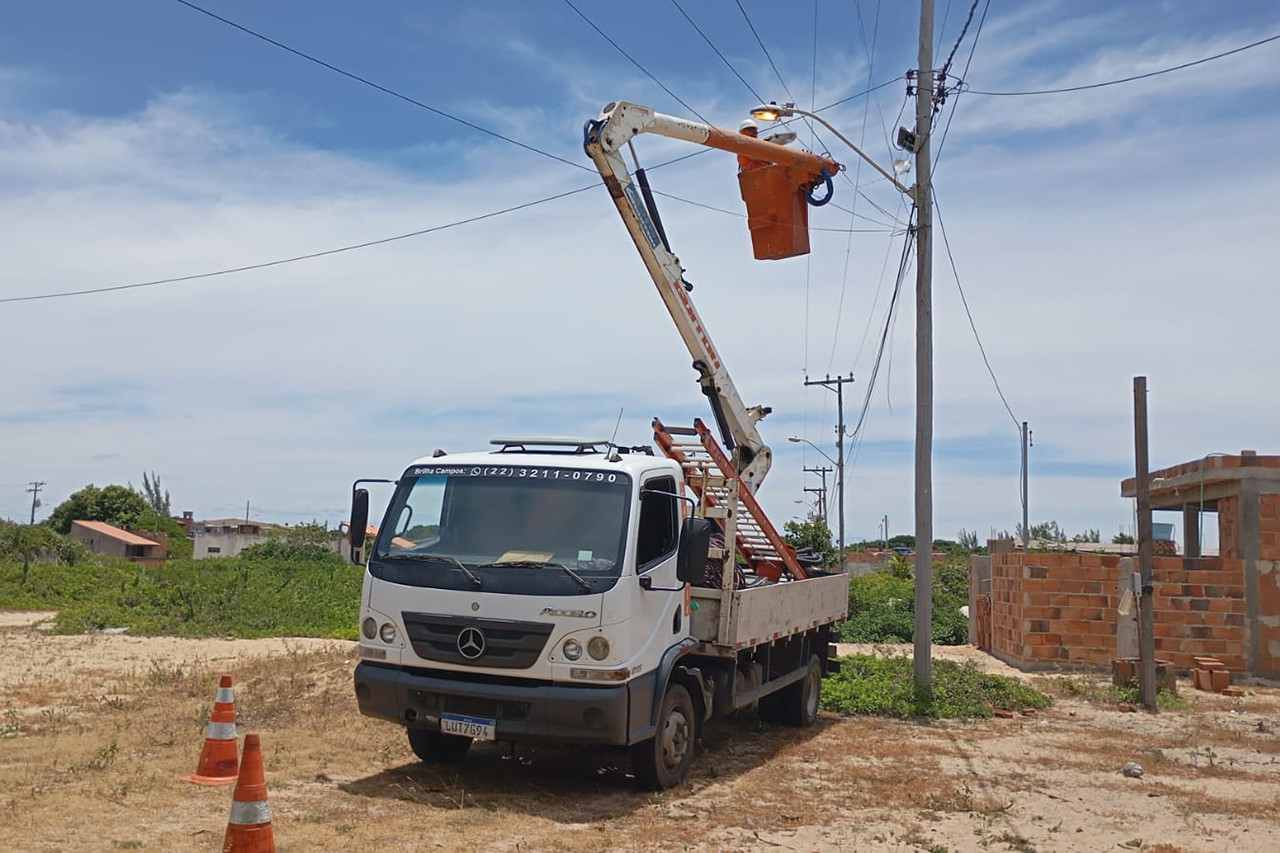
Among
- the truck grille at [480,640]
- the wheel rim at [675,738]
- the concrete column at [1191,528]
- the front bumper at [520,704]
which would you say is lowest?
the wheel rim at [675,738]

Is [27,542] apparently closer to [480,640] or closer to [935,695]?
[935,695]

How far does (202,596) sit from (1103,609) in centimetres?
2033

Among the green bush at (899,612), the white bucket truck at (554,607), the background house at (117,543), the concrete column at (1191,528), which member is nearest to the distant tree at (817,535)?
the green bush at (899,612)

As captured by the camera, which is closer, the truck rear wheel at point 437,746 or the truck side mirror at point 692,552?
the truck side mirror at point 692,552

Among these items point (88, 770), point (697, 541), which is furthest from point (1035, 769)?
point (88, 770)

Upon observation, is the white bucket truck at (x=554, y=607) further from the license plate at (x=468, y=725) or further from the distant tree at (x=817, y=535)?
the distant tree at (x=817, y=535)

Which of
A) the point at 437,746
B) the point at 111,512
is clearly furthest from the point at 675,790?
the point at 111,512

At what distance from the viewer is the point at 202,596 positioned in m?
27.4

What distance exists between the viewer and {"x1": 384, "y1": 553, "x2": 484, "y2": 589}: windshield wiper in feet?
26.4

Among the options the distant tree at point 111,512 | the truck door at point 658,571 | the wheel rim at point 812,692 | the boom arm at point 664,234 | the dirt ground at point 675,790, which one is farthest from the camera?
the distant tree at point 111,512

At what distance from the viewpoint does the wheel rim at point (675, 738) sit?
869 cm

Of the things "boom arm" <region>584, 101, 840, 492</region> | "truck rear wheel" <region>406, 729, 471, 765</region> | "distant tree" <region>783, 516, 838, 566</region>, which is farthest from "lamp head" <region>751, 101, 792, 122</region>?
"distant tree" <region>783, 516, 838, 566</region>

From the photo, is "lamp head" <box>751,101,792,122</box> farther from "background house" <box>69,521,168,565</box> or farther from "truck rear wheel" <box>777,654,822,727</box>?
"background house" <box>69,521,168,565</box>

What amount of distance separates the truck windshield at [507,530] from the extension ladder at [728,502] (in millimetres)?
1727
